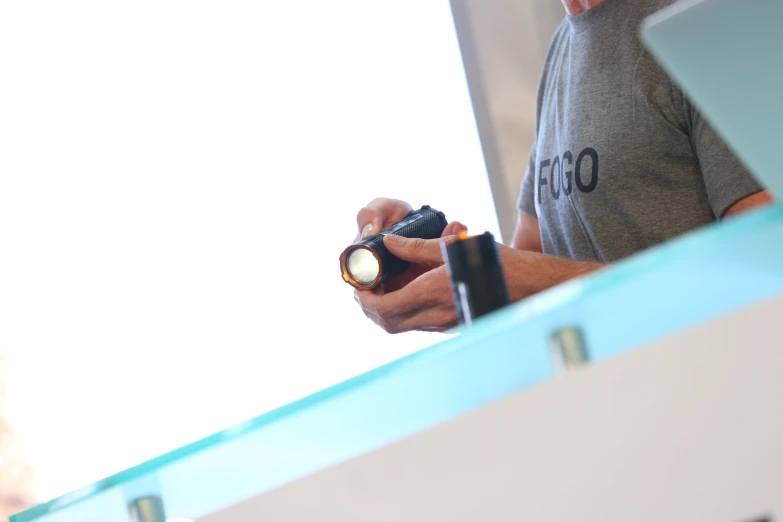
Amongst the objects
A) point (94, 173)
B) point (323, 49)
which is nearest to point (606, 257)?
point (323, 49)

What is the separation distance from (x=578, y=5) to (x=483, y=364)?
101cm

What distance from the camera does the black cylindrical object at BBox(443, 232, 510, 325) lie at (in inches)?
25.0

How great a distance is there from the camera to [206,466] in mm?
635

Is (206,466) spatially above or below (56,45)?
below

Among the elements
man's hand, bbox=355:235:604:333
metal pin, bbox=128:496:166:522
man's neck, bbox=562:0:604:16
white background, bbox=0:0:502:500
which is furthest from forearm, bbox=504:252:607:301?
white background, bbox=0:0:502:500

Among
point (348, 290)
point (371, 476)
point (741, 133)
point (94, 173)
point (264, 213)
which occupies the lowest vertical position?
point (371, 476)

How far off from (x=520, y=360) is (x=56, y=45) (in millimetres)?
1490

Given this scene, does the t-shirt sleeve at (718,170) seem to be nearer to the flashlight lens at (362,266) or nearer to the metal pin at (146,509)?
the flashlight lens at (362,266)

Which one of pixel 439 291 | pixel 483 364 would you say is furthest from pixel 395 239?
pixel 483 364

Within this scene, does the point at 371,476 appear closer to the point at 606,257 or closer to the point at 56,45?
the point at 606,257

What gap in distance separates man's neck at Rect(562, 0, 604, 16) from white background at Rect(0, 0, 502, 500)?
1.84ft

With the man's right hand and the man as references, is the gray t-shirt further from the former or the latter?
the man's right hand

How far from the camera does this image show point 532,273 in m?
1.14

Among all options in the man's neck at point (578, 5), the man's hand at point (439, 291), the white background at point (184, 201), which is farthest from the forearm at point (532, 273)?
the white background at point (184, 201)
